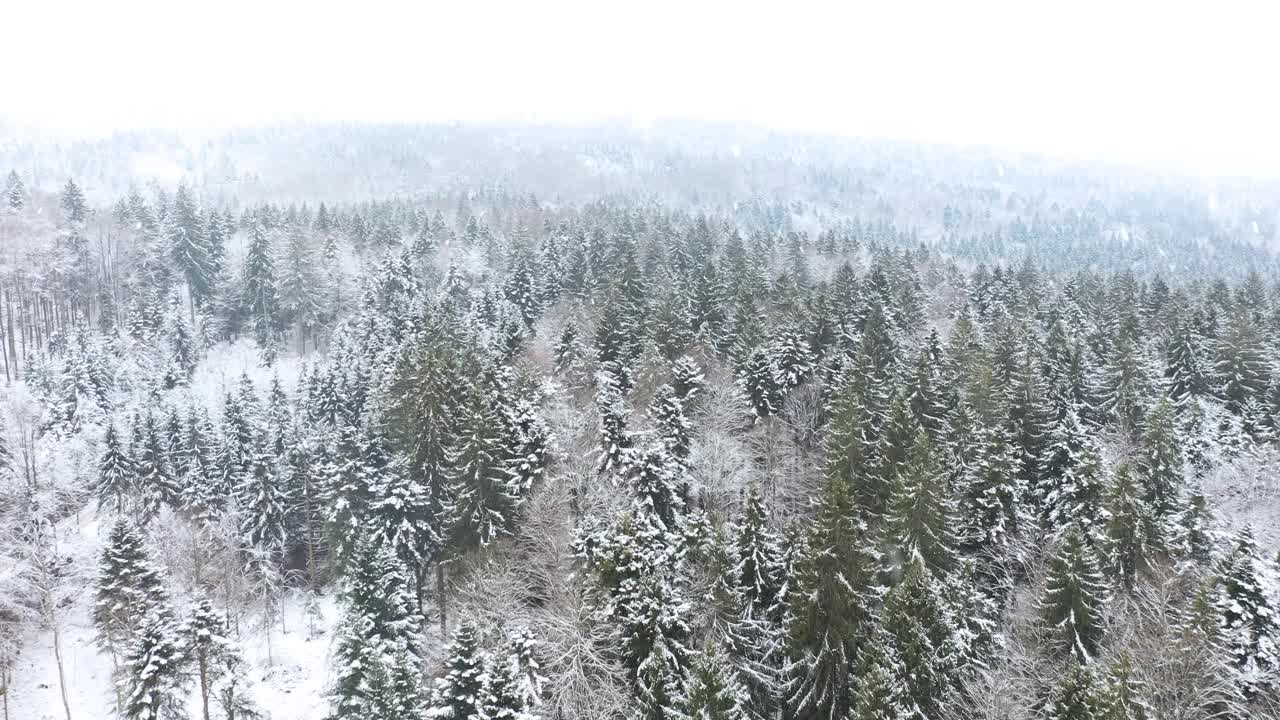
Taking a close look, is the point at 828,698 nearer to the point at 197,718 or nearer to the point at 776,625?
the point at 776,625

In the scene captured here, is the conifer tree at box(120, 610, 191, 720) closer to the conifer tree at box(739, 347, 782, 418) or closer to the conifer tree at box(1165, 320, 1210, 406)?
the conifer tree at box(739, 347, 782, 418)

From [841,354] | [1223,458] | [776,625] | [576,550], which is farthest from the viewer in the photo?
[841,354]

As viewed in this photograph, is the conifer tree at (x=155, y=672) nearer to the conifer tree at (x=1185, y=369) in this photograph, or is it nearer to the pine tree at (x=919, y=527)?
the pine tree at (x=919, y=527)

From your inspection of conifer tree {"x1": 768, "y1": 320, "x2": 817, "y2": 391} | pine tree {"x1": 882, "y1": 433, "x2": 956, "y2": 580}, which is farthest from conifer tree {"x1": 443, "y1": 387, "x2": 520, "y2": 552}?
conifer tree {"x1": 768, "y1": 320, "x2": 817, "y2": 391}

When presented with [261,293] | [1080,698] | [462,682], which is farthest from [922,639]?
[261,293]

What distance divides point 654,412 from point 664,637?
1707 centimetres

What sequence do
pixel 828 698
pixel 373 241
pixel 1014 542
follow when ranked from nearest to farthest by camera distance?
pixel 828 698 < pixel 1014 542 < pixel 373 241

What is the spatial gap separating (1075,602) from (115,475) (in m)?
59.4

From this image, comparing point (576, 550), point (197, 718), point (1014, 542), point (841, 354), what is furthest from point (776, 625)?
point (197, 718)

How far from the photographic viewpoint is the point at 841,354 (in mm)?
52719

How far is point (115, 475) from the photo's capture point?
52.4 metres

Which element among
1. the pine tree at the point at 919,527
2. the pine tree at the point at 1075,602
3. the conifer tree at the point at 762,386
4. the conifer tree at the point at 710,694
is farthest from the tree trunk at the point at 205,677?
the pine tree at the point at 1075,602

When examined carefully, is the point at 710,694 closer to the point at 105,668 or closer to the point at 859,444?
the point at 859,444

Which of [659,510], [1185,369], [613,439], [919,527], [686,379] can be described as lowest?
[659,510]
